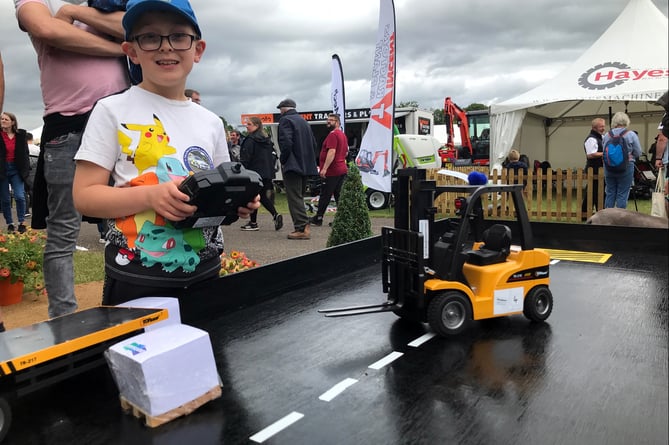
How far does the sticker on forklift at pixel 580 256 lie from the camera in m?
4.44

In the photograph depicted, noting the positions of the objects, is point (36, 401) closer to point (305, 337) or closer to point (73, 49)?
point (305, 337)

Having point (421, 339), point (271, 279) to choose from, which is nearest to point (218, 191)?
point (421, 339)

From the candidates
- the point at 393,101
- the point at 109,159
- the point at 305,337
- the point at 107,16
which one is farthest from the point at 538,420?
the point at 393,101

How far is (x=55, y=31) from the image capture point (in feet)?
6.78

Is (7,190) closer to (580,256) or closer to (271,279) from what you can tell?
(271,279)

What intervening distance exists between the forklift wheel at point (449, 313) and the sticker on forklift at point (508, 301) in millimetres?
185

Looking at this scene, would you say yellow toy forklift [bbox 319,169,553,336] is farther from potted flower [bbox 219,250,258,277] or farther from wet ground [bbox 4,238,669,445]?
potted flower [bbox 219,250,258,277]

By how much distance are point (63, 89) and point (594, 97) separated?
216cm

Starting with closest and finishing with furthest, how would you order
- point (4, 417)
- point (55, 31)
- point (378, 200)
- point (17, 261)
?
point (4, 417), point (55, 31), point (17, 261), point (378, 200)

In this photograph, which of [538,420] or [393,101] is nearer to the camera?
[538,420]

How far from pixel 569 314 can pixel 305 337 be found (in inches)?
61.1

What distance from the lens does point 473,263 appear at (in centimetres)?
288

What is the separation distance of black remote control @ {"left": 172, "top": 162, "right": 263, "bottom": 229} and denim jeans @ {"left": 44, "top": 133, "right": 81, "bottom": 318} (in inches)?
33.6

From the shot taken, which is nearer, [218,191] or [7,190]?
[218,191]
